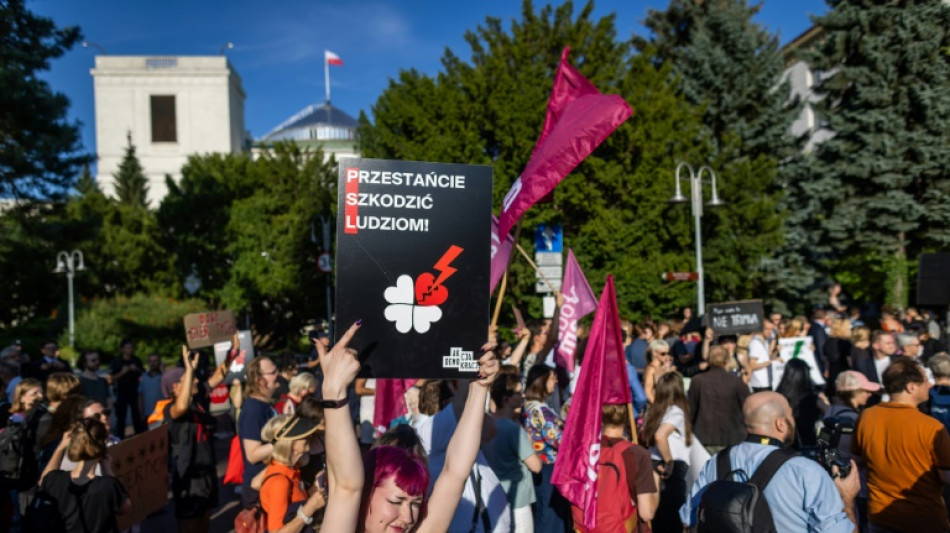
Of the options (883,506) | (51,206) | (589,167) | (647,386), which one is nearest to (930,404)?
(883,506)

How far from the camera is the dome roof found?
75562 millimetres

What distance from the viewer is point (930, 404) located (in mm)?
6469

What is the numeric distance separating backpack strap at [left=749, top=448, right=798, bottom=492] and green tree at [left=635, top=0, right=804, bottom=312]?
2351 centimetres

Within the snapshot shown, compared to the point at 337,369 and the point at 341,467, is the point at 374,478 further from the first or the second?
the point at 337,369

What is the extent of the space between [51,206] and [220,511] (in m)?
14.4

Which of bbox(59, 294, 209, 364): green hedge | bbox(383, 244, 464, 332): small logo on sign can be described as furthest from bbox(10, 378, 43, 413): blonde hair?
bbox(59, 294, 209, 364): green hedge

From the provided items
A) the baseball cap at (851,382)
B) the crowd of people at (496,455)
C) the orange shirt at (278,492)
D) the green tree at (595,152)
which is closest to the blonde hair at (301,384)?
the crowd of people at (496,455)

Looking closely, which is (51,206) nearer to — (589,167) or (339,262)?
(589,167)

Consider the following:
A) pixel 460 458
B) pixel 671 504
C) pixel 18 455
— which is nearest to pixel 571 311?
pixel 671 504

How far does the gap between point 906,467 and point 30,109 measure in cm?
1937

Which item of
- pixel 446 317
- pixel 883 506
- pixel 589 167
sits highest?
A: pixel 589 167

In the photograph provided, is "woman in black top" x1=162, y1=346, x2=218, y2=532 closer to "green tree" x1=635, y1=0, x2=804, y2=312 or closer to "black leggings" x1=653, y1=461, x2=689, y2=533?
"black leggings" x1=653, y1=461, x2=689, y2=533

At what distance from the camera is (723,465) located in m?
4.33

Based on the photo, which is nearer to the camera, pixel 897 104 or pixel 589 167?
pixel 589 167
